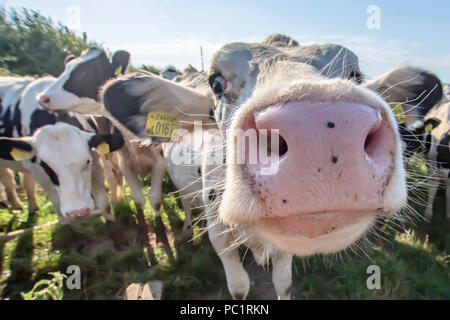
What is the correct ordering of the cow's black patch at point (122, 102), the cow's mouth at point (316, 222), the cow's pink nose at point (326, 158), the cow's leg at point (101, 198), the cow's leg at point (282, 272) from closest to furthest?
the cow's pink nose at point (326, 158) < the cow's mouth at point (316, 222) < the cow's black patch at point (122, 102) < the cow's leg at point (282, 272) < the cow's leg at point (101, 198)

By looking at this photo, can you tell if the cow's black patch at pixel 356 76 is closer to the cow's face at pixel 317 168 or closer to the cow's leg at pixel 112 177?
the cow's face at pixel 317 168

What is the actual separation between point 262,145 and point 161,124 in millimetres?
1454

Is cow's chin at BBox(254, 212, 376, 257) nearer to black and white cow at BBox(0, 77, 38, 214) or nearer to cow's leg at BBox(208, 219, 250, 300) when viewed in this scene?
cow's leg at BBox(208, 219, 250, 300)

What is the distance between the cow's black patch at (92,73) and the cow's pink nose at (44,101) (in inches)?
18.4

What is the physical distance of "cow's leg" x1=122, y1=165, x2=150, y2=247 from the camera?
4062 millimetres

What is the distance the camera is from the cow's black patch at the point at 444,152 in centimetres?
422

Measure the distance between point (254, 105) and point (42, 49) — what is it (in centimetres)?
1958

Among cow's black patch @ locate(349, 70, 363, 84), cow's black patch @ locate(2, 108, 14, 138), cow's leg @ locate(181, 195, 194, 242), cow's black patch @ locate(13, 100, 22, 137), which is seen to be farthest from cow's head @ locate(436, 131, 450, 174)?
cow's black patch @ locate(2, 108, 14, 138)

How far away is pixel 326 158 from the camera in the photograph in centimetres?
95

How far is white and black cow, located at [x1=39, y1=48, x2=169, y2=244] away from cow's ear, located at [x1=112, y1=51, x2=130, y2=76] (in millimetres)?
229

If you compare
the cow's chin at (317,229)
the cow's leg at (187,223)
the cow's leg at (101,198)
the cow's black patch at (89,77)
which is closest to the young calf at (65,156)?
the cow's leg at (101,198)

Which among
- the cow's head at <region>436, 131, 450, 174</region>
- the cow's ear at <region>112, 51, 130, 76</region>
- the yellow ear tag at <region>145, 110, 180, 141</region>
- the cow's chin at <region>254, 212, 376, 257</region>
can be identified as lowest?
the cow's head at <region>436, 131, 450, 174</region>

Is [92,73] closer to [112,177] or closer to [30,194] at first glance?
[112,177]
